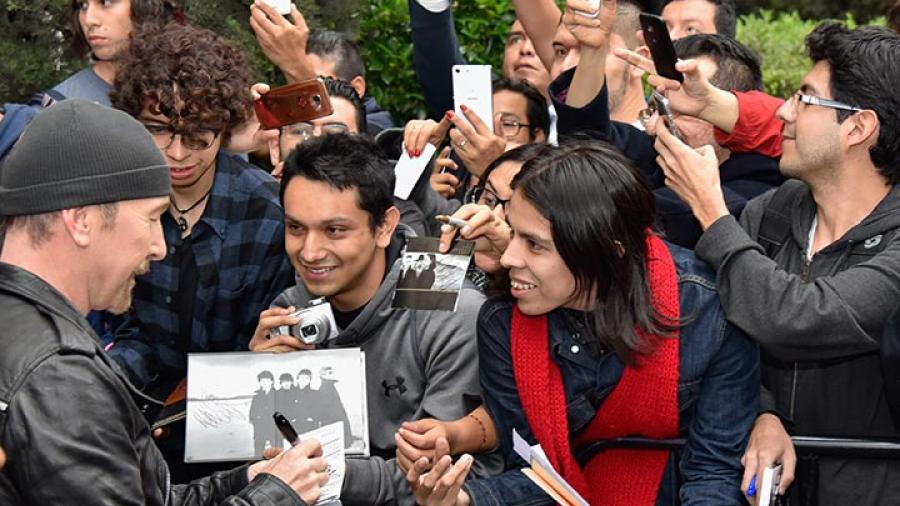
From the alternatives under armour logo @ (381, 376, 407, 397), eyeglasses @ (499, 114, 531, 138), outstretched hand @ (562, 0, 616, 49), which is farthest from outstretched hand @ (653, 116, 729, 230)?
eyeglasses @ (499, 114, 531, 138)

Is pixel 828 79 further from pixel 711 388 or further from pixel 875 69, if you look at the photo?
pixel 711 388

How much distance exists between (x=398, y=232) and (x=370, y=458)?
3.14 feet

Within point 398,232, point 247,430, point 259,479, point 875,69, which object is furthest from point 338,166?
point 875,69

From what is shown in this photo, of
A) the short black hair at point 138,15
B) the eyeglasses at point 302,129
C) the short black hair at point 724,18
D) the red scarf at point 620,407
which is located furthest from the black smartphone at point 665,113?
the short black hair at point 724,18

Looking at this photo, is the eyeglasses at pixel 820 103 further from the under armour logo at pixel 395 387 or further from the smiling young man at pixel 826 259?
the under armour logo at pixel 395 387

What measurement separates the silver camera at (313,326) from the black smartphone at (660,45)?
143 cm

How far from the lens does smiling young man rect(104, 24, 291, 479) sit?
16.7 ft

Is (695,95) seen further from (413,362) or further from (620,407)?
(413,362)

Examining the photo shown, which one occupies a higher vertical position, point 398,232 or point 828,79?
point 828,79

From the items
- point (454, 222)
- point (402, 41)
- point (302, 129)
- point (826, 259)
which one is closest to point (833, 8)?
point (402, 41)

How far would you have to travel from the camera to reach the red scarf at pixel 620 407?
4188 mm

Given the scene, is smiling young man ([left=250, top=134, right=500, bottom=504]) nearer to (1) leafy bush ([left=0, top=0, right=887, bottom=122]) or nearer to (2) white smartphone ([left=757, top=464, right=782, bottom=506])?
(2) white smartphone ([left=757, top=464, right=782, bottom=506])

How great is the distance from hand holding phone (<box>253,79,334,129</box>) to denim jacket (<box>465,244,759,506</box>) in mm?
1345

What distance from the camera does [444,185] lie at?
20.1ft
